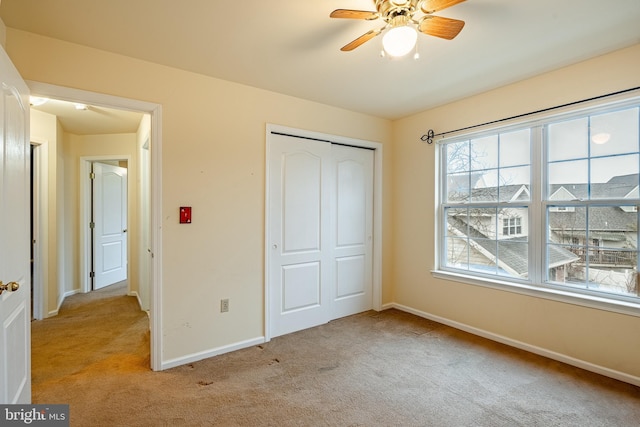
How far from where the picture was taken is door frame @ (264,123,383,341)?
9.66ft

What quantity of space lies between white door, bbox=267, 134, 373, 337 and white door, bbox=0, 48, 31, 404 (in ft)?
5.69

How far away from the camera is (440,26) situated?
5.34 ft

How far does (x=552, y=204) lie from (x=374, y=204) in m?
1.85

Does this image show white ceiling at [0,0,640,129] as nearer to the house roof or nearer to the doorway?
the house roof

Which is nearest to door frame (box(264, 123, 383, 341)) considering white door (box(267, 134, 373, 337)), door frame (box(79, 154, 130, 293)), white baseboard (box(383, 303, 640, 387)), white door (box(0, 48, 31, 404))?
white door (box(267, 134, 373, 337))

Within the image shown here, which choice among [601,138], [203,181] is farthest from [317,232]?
[601,138]

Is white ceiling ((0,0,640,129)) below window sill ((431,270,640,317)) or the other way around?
the other way around

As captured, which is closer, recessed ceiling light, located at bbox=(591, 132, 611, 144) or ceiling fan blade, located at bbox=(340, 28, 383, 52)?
ceiling fan blade, located at bbox=(340, 28, 383, 52)

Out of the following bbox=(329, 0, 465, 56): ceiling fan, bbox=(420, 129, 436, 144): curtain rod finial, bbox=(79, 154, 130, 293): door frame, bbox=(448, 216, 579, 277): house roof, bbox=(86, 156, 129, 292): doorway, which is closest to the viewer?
bbox=(329, 0, 465, 56): ceiling fan

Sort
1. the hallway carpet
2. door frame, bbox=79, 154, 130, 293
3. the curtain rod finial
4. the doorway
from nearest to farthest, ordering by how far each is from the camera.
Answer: the hallway carpet < the curtain rod finial < door frame, bbox=79, 154, 130, 293 < the doorway

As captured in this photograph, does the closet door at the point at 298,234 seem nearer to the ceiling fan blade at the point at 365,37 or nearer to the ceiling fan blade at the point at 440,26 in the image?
the ceiling fan blade at the point at 365,37

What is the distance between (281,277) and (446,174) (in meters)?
2.23

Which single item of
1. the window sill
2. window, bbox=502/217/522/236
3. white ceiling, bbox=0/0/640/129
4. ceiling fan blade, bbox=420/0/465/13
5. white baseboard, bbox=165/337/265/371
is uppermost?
white ceiling, bbox=0/0/640/129

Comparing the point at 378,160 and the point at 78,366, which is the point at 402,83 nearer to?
the point at 378,160
